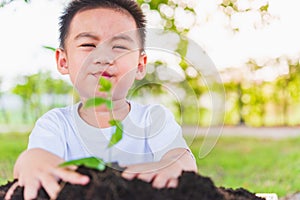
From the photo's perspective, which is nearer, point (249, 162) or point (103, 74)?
point (103, 74)

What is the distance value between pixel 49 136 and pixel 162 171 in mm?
261

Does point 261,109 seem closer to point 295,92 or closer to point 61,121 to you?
point 295,92

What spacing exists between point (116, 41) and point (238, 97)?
11.9ft

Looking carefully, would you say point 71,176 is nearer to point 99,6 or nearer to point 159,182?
point 159,182

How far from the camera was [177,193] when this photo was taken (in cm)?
79

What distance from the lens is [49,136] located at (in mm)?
999

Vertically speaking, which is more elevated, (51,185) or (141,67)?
(141,67)

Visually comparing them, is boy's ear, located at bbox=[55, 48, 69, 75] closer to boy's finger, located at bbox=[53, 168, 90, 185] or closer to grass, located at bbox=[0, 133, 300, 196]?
boy's finger, located at bbox=[53, 168, 90, 185]

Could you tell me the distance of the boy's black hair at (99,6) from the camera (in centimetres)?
108

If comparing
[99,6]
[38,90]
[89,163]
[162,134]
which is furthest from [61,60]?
[38,90]

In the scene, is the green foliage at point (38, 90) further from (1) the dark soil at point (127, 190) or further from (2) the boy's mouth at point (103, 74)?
(1) the dark soil at point (127, 190)

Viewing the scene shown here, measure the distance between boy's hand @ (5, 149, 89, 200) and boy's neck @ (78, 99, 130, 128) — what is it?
0.13 meters

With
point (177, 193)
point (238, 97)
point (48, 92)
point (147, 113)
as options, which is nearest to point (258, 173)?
point (238, 97)

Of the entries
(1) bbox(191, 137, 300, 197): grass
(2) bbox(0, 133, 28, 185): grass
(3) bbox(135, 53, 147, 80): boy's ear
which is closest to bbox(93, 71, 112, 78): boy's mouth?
(3) bbox(135, 53, 147, 80): boy's ear
